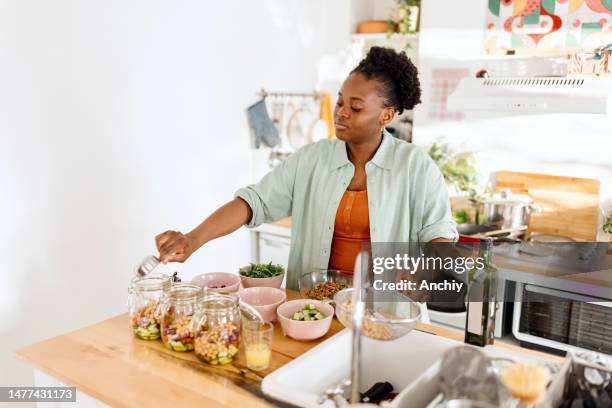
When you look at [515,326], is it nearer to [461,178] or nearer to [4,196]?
[461,178]

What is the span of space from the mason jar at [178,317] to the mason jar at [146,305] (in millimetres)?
40

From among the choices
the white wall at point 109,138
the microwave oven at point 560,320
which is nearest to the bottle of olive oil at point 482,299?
the microwave oven at point 560,320

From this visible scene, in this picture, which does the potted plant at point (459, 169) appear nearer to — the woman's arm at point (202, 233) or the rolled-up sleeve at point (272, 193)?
the rolled-up sleeve at point (272, 193)

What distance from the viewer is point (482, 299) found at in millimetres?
1384

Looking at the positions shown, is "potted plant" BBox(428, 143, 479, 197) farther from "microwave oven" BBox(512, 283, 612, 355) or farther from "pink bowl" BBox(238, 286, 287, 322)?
"pink bowl" BBox(238, 286, 287, 322)

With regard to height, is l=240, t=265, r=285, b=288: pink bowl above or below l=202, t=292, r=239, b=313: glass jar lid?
below

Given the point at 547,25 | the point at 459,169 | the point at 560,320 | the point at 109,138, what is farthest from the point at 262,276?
the point at 547,25

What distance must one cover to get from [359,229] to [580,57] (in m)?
1.50

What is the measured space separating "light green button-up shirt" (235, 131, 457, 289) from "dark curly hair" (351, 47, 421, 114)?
0.50 ft

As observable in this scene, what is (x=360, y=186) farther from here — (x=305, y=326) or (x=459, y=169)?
(x=459, y=169)

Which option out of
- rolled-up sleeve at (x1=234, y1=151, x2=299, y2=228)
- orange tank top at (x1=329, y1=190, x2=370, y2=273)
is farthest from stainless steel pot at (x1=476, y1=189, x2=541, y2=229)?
rolled-up sleeve at (x1=234, y1=151, x2=299, y2=228)

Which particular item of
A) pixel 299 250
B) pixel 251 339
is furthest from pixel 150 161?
pixel 251 339

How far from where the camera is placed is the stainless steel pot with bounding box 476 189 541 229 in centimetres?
279

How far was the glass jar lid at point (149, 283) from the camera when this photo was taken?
1.51m
